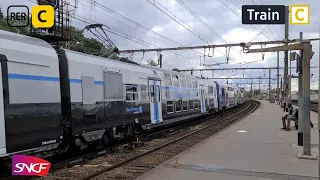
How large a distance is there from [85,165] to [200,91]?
16.8m

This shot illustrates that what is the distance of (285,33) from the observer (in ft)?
101

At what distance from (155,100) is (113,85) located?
4.32 meters

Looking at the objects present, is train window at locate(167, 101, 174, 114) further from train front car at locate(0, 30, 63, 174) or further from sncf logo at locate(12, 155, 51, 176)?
sncf logo at locate(12, 155, 51, 176)

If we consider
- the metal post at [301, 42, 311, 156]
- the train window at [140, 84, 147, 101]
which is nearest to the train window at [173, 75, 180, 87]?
the train window at [140, 84, 147, 101]

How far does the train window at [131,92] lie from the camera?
13312 millimetres

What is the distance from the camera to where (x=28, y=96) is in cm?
793

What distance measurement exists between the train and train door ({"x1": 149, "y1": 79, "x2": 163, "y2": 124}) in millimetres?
43

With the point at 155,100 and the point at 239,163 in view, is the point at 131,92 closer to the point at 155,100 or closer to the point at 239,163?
the point at 155,100

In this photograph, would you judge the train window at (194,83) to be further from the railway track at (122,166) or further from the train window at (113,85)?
the train window at (113,85)

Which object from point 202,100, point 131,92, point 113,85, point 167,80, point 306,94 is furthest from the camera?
point 202,100

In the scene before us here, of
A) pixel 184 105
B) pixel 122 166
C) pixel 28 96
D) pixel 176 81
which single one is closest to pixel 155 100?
pixel 176 81

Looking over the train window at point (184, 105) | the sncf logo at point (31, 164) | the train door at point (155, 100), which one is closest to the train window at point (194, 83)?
the train window at point (184, 105)

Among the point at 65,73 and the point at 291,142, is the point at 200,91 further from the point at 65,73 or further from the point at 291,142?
the point at 65,73

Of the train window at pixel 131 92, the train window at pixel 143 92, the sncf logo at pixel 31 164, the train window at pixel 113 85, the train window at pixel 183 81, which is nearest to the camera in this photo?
the sncf logo at pixel 31 164
